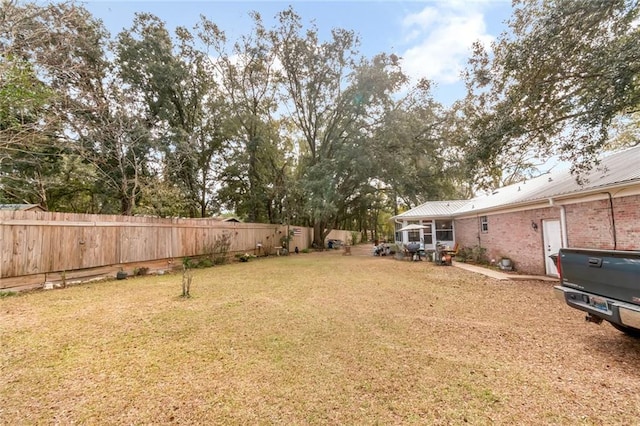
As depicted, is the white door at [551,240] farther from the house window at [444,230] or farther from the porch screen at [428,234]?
the porch screen at [428,234]

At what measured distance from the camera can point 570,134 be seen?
6.65m

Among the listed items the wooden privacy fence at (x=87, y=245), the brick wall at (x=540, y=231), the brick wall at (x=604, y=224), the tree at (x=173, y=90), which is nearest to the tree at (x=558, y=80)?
the brick wall at (x=604, y=224)

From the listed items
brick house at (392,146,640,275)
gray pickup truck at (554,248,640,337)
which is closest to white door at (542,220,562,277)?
brick house at (392,146,640,275)

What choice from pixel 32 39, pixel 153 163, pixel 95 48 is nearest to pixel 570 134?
pixel 32 39

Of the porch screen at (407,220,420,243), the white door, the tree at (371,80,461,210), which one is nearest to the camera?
the white door

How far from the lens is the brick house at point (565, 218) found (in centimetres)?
637

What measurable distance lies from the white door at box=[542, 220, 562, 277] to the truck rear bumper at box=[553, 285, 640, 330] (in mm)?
6018

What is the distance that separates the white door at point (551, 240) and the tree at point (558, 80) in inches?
92.4

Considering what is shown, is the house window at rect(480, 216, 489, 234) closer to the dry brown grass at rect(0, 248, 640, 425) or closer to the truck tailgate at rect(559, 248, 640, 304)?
the dry brown grass at rect(0, 248, 640, 425)

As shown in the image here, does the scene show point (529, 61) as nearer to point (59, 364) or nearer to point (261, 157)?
point (59, 364)

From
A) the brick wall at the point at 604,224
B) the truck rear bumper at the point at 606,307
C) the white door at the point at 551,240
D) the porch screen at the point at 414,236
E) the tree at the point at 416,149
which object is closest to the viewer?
the truck rear bumper at the point at 606,307

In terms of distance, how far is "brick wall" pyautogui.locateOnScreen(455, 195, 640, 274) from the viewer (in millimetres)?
6344

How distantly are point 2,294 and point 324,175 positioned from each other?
15239mm

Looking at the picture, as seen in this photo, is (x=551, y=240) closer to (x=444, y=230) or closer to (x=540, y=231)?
(x=540, y=231)
